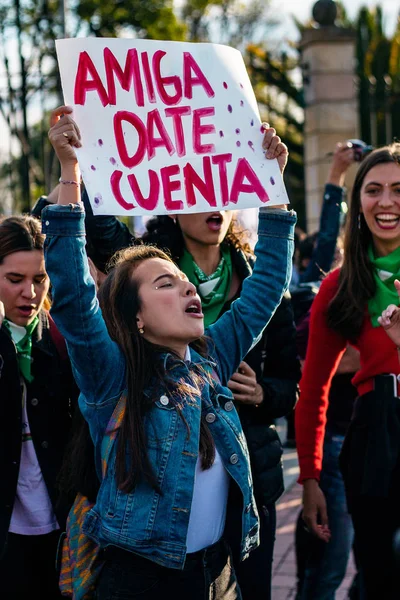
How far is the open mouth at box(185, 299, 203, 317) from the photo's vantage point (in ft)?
8.89

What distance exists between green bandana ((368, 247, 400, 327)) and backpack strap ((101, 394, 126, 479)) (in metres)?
1.10

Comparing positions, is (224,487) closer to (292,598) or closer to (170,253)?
(170,253)

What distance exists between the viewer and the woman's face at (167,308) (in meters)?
2.69

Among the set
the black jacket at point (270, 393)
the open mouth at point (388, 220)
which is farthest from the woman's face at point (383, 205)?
the black jacket at point (270, 393)

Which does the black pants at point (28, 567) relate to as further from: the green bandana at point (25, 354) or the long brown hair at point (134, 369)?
the long brown hair at point (134, 369)

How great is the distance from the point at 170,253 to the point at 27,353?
1.97ft

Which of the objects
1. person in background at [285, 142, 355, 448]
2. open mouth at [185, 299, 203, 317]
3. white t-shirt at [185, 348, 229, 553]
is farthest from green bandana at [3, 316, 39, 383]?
person in background at [285, 142, 355, 448]

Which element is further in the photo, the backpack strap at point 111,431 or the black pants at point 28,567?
the black pants at point 28,567

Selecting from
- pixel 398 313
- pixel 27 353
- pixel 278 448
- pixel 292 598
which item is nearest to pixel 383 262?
pixel 398 313

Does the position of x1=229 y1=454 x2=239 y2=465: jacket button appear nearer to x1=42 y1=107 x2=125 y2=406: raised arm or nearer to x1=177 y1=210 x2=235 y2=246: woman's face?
x1=42 y1=107 x2=125 y2=406: raised arm

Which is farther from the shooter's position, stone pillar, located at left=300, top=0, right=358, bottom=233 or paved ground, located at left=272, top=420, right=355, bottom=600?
stone pillar, located at left=300, top=0, right=358, bottom=233

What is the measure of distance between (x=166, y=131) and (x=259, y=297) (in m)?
0.62

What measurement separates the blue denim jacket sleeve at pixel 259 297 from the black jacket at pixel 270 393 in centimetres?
35

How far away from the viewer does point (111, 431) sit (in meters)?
2.62
